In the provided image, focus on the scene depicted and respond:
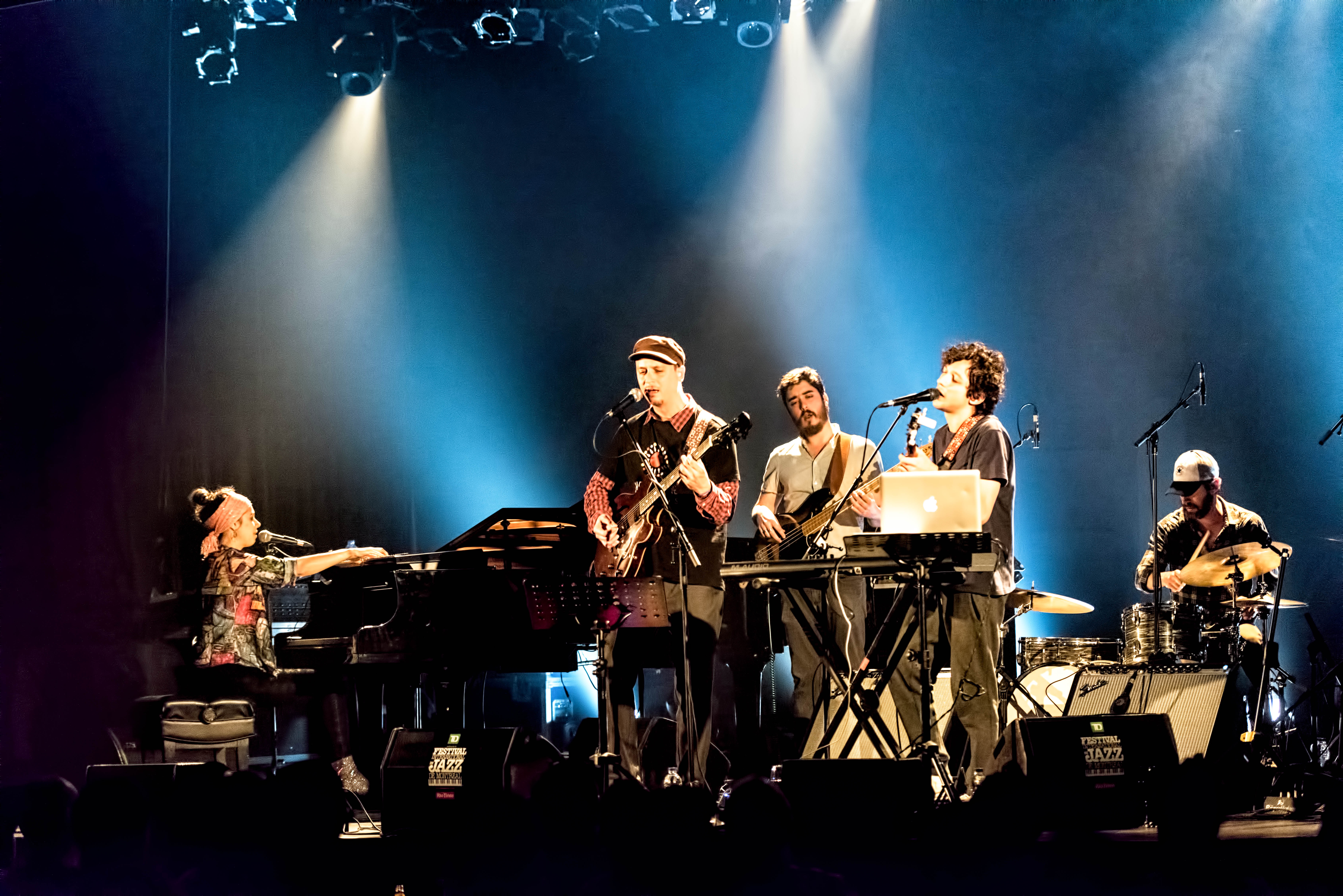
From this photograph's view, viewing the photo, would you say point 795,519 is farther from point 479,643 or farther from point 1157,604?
point 1157,604

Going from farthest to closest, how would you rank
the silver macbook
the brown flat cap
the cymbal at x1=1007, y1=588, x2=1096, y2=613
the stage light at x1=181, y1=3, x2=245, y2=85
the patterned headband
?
the stage light at x1=181, y1=3, x2=245, y2=85 < the cymbal at x1=1007, y1=588, x2=1096, y2=613 < the patterned headband < the brown flat cap < the silver macbook

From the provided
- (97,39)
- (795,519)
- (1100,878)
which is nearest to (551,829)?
(1100,878)

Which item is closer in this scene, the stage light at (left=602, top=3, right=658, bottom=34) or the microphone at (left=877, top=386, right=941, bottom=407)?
the microphone at (left=877, top=386, right=941, bottom=407)

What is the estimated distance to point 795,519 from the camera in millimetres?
4805

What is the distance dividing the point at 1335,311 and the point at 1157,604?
2934 mm

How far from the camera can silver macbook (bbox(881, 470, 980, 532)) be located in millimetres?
3719

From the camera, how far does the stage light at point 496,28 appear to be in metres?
7.46

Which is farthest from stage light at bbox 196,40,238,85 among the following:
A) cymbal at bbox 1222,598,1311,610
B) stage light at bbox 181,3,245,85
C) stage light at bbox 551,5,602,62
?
cymbal at bbox 1222,598,1311,610

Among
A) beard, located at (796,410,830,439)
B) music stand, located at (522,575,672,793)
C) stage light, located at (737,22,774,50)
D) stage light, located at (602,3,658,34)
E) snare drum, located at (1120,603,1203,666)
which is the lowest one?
snare drum, located at (1120,603,1203,666)

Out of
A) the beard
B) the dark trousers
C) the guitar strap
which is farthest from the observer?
the beard

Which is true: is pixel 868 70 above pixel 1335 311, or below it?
above

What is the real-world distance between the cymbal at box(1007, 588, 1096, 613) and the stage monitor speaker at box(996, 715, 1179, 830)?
216 centimetres

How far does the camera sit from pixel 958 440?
4457 mm

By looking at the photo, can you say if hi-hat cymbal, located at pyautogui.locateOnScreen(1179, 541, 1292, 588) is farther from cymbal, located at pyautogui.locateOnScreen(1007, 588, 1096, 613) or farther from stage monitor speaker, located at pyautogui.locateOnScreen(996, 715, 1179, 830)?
stage monitor speaker, located at pyautogui.locateOnScreen(996, 715, 1179, 830)
